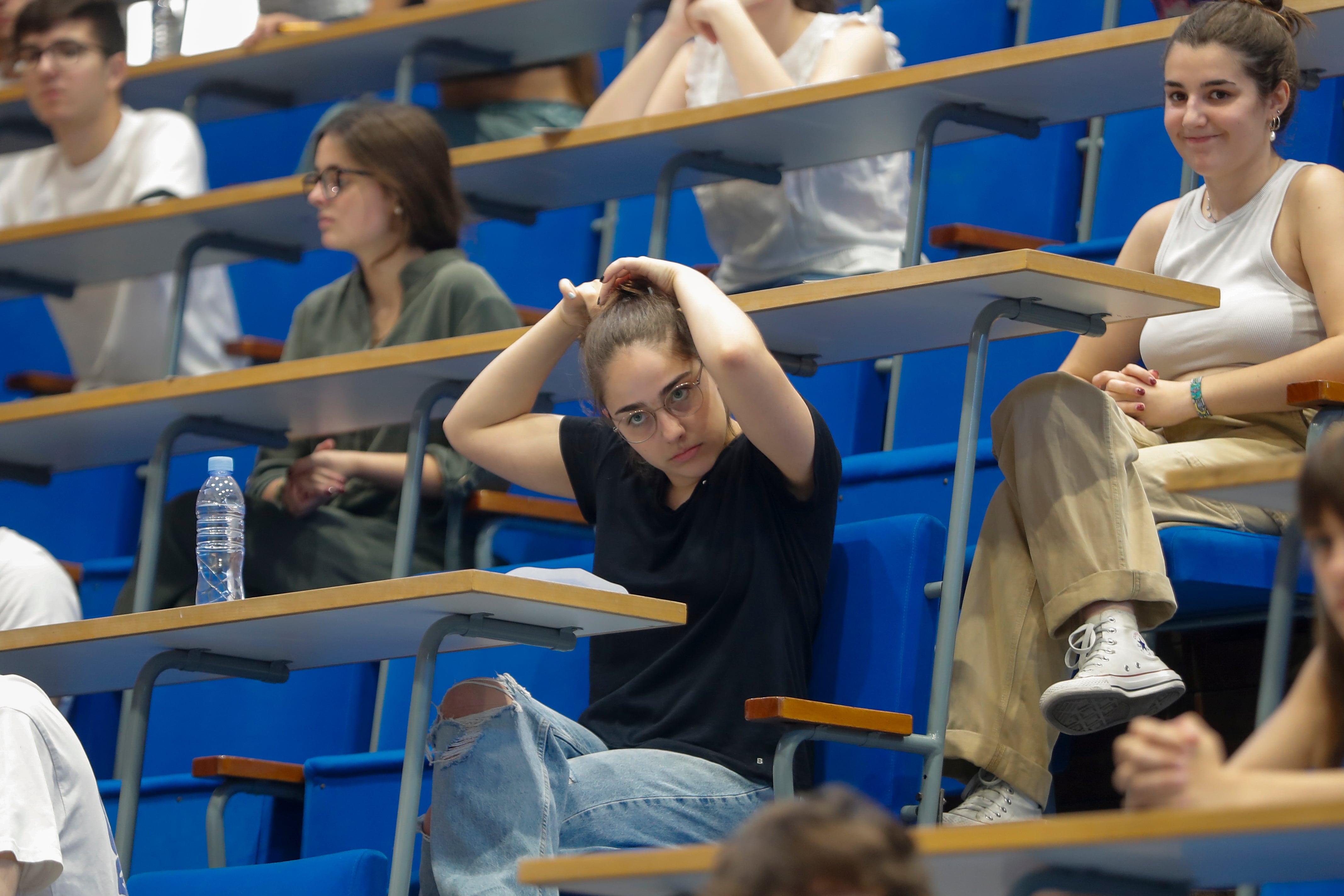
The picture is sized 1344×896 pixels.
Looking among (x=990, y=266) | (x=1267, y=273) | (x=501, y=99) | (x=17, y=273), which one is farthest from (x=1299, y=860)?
(x=17, y=273)

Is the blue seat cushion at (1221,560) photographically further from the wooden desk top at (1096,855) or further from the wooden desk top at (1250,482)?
the wooden desk top at (1096,855)

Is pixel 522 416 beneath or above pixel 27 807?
above

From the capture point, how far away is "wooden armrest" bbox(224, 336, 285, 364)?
2.92 metres

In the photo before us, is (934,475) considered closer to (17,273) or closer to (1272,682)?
(1272,682)

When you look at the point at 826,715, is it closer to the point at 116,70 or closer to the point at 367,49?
the point at 367,49

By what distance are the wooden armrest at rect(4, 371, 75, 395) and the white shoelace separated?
199cm

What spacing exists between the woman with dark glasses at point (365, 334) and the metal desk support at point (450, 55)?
55 centimetres

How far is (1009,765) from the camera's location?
1673 millimetres

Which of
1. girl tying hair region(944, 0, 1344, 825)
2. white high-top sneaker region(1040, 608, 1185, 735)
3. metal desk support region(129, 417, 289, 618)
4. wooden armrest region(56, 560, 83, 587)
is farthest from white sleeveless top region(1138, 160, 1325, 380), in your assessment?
wooden armrest region(56, 560, 83, 587)

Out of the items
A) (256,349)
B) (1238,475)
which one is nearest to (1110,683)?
(1238,475)

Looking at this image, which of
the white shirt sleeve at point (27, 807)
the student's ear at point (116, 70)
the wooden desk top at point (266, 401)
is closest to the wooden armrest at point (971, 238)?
the wooden desk top at point (266, 401)

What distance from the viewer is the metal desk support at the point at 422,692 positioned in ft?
5.25

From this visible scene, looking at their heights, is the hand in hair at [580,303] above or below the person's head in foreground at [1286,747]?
above

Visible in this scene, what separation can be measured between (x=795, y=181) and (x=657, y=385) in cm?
93
